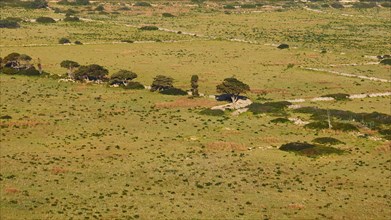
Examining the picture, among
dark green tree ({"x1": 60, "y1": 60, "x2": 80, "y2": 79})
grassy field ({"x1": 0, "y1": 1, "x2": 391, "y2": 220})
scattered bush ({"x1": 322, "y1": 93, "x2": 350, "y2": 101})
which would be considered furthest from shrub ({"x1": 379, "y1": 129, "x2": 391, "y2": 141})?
dark green tree ({"x1": 60, "y1": 60, "x2": 80, "y2": 79})

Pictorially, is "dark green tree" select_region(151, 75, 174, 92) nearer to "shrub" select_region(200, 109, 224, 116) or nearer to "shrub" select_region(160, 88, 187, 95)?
"shrub" select_region(160, 88, 187, 95)

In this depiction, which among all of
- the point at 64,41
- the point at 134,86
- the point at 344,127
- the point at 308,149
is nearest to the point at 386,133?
the point at 344,127

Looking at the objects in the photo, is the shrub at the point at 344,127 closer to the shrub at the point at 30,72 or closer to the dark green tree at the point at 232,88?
the dark green tree at the point at 232,88

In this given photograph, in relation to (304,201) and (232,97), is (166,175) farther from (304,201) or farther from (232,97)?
(232,97)

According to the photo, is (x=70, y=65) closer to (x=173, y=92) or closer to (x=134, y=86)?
(x=134, y=86)

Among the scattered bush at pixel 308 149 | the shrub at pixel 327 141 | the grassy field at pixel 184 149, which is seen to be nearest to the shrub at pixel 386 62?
the grassy field at pixel 184 149
